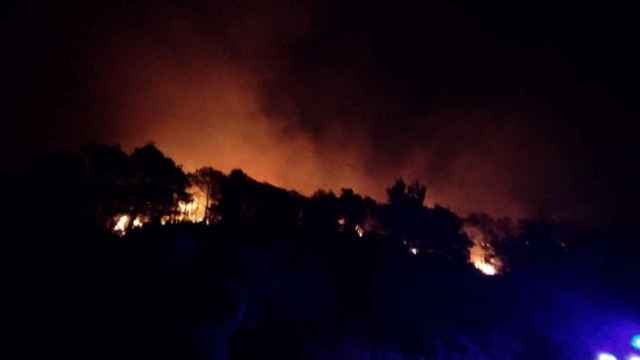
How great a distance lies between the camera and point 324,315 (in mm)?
38312

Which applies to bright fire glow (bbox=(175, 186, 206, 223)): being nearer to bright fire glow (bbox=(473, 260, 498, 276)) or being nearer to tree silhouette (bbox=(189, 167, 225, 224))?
tree silhouette (bbox=(189, 167, 225, 224))

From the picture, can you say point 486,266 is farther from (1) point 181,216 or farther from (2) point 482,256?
(1) point 181,216

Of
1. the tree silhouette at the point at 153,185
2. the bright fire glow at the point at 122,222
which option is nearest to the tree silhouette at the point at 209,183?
the tree silhouette at the point at 153,185

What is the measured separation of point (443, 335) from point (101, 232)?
28.7m

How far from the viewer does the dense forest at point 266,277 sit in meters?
27.0

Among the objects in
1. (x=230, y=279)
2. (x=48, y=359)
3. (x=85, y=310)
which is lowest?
(x=48, y=359)

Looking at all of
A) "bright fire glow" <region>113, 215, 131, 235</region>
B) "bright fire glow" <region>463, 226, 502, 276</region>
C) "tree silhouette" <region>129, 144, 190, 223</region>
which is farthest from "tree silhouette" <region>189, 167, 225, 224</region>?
"bright fire glow" <region>463, 226, 502, 276</region>

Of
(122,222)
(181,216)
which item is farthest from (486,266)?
(122,222)

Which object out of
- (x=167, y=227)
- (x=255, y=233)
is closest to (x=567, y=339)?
(x=255, y=233)

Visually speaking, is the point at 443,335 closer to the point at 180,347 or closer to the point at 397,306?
the point at 397,306

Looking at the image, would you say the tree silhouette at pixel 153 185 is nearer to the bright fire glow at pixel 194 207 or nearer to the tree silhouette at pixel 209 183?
the bright fire glow at pixel 194 207

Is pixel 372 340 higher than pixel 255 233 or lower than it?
lower

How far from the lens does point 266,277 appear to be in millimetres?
37125

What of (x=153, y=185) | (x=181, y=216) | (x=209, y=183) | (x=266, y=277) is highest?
(x=209, y=183)
